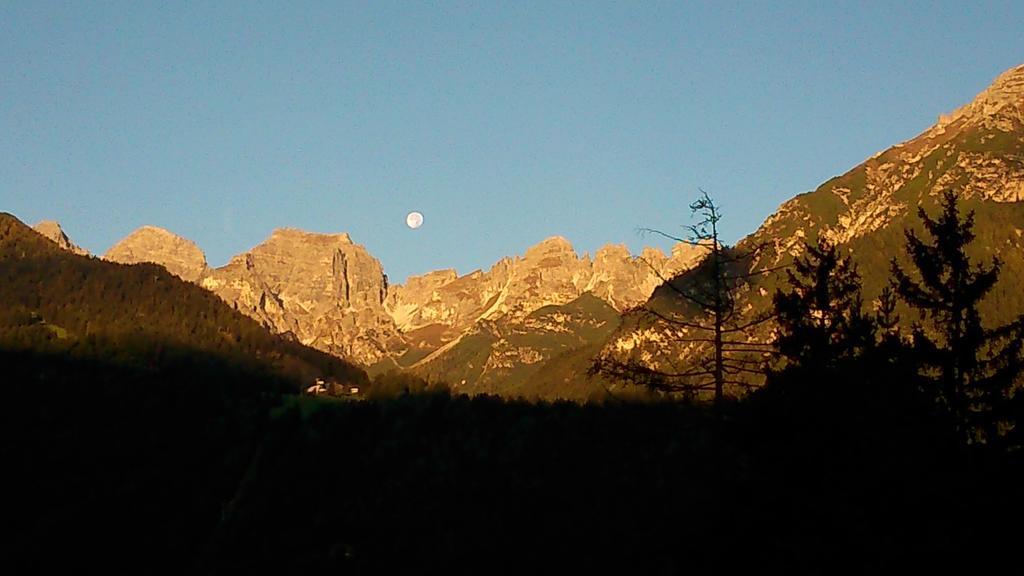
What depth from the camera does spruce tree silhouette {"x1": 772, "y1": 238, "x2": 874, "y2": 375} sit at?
1581 inches

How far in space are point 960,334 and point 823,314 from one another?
1071 cm

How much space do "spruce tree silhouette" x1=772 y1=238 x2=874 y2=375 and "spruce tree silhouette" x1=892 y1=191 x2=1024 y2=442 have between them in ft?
7.68

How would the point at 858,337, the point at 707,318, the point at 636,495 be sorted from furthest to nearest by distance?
1. the point at 636,495
2. the point at 858,337
3. the point at 707,318

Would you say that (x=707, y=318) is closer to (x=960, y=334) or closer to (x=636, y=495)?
(x=960, y=334)

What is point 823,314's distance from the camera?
155 ft

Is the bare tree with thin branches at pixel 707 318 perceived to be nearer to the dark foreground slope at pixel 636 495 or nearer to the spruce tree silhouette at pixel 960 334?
the dark foreground slope at pixel 636 495

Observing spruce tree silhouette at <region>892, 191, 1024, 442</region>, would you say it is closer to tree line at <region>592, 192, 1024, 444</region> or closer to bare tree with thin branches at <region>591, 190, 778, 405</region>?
tree line at <region>592, 192, 1024, 444</region>

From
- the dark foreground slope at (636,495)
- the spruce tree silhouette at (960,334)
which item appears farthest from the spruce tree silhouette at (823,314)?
the dark foreground slope at (636,495)

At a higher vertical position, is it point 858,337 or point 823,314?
point 823,314

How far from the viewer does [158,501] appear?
622 feet

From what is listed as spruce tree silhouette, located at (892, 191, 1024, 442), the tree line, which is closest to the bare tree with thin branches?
the tree line

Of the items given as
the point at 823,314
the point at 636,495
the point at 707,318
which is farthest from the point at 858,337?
the point at 636,495

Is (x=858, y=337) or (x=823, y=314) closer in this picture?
(x=858, y=337)

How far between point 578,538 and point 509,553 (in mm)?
11626
